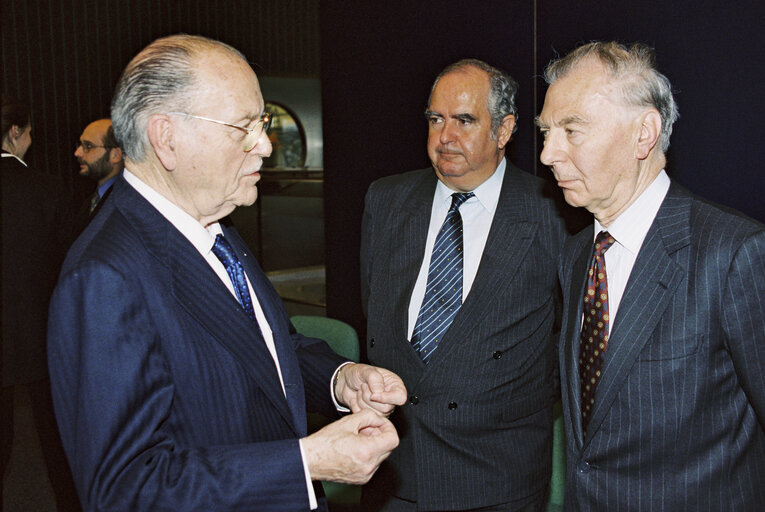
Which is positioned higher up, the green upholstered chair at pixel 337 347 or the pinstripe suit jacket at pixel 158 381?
the pinstripe suit jacket at pixel 158 381

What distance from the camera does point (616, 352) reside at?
1.68 metres

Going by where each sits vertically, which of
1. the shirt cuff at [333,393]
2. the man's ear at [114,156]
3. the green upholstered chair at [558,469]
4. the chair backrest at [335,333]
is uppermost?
the man's ear at [114,156]

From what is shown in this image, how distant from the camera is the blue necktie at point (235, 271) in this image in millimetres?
1634

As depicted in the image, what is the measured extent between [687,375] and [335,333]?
1.75 m

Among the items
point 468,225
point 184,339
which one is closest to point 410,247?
point 468,225

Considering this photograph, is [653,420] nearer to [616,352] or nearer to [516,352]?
[616,352]

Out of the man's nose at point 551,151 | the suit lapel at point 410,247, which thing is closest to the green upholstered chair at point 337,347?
the suit lapel at point 410,247

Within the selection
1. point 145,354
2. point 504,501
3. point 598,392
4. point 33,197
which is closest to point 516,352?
point 504,501

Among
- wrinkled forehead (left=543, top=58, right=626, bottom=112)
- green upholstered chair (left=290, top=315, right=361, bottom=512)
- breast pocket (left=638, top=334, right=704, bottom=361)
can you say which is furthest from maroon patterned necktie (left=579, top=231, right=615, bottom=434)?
green upholstered chair (left=290, top=315, right=361, bottom=512)

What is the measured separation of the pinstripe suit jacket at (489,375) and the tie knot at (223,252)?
947 mm

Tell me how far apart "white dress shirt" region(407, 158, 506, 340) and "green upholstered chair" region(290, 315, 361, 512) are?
1.73ft

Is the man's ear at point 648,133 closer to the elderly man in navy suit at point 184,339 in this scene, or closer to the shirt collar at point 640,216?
the shirt collar at point 640,216

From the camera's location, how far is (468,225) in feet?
8.47

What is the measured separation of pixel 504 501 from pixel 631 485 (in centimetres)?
77
